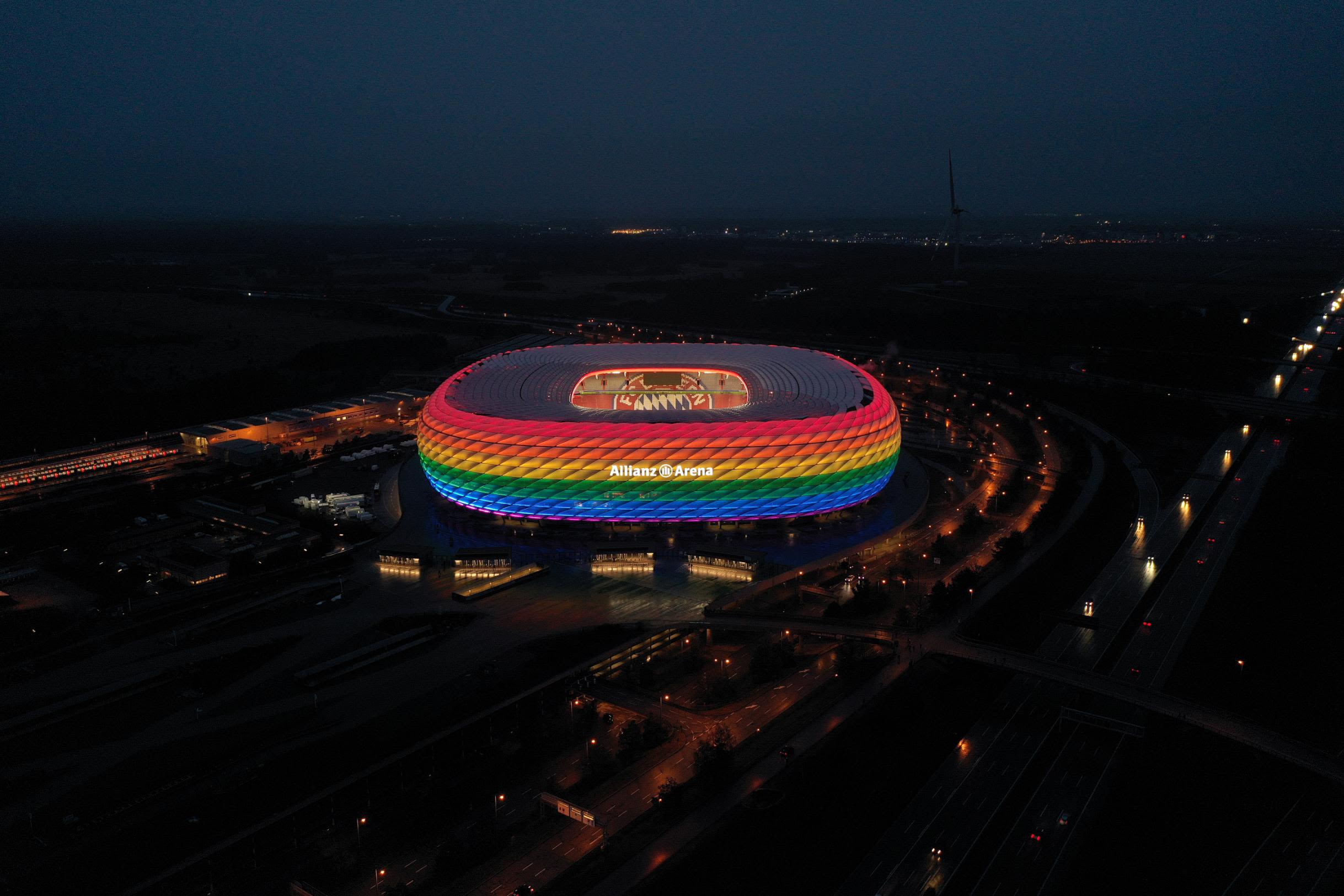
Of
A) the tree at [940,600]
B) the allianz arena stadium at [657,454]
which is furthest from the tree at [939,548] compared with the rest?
the tree at [940,600]

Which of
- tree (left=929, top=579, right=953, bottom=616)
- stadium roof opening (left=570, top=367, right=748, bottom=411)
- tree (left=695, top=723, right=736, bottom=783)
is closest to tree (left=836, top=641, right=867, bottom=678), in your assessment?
tree (left=929, top=579, right=953, bottom=616)

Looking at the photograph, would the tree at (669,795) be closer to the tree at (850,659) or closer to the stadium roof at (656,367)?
the tree at (850,659)

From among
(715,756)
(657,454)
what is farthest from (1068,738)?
(657,454)

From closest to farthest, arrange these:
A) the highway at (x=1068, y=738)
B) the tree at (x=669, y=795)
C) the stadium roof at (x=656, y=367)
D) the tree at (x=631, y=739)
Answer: the highway at (x=1068, y=738) < the tree at (x=669, y=795) < the tree at (x=631, y=739) < the stadium roof at (x=656, y=367)

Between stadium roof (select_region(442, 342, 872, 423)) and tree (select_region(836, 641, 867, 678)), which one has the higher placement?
stadium roof (select_region(442, 342, 872, 423))

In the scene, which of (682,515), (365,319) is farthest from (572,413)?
(365,319)

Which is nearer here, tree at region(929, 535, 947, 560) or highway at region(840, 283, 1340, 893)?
highway at region(840, 283, 1340, 893)

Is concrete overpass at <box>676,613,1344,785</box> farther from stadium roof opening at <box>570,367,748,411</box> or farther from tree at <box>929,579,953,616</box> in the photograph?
stadium roof opening at <box>570,367,748,411</box>
